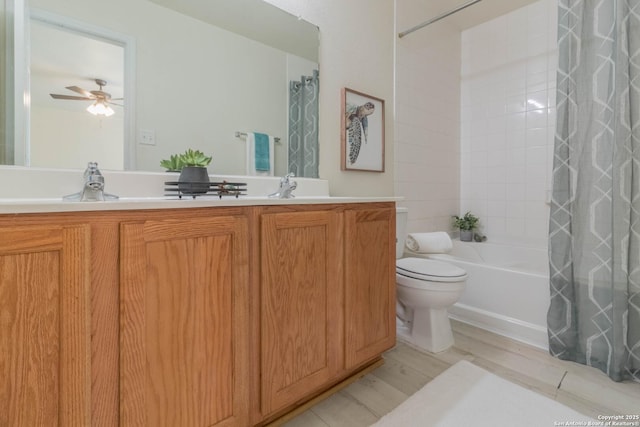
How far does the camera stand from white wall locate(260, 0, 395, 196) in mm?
1809

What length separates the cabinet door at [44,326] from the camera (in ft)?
2.14

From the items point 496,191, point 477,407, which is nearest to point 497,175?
point 496,191

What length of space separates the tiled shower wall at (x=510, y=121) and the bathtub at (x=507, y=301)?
456 mm

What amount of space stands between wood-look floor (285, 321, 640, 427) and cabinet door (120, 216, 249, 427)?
0.48m

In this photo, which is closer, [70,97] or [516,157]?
[70,97]

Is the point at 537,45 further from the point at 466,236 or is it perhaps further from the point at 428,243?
the point at 428,243

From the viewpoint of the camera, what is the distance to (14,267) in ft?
2.15

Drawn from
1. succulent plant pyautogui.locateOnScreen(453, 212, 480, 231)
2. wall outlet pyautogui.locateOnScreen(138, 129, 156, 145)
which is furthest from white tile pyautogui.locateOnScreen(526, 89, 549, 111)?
wall outlet pyautogui.locateOnScreen(138, 129, 156, 145)

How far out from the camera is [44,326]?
2.27ft

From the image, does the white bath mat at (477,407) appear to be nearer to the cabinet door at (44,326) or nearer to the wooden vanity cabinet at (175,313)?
the wooden vanity cabinet at (175,313)

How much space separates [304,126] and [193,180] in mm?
772

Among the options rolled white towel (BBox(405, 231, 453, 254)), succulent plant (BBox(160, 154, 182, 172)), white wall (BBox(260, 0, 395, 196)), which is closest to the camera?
succulent plant (BBox(160, 154, 182, 172))

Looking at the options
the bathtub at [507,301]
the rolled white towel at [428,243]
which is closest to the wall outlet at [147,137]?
the rolled white towel at [428,243]

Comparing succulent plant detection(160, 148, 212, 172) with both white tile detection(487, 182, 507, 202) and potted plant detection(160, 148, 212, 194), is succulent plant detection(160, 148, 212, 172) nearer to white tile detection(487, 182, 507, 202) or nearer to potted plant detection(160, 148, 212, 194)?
potted plant detection(160, 148, 212, 194)
